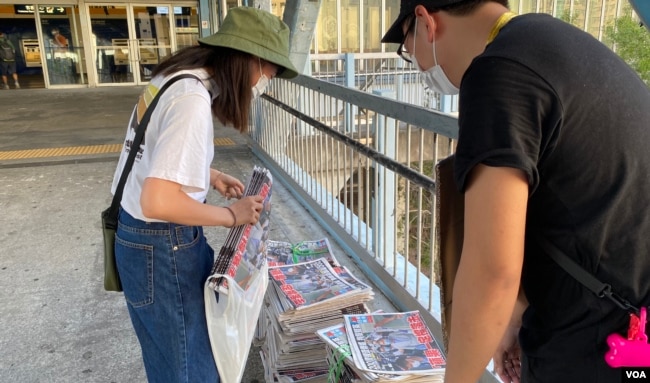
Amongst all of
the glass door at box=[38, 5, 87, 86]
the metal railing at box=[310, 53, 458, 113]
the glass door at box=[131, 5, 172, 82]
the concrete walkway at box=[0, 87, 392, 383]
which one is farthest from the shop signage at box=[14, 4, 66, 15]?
the concrete walkway at box=[0, 87, 392, 383]

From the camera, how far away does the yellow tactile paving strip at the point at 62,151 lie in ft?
21.5

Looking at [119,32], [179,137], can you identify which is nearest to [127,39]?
[119,32]

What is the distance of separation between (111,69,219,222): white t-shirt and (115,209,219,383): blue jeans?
0.29 ft

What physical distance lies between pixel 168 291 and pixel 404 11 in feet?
3.56

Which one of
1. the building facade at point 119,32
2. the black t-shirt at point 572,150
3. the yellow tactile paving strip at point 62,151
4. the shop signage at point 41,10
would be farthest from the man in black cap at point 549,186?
the shop signage at point 41,10

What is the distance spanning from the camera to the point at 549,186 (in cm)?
84

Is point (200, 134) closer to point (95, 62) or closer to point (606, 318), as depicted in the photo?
point (606, 318)

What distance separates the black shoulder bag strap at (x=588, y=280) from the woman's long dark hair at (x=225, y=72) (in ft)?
3.37

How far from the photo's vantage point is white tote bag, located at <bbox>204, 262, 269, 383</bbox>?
1673 mm

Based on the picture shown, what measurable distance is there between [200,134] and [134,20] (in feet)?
51.3

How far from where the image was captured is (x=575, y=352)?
90 cm

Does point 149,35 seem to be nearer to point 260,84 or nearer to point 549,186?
point 260,84

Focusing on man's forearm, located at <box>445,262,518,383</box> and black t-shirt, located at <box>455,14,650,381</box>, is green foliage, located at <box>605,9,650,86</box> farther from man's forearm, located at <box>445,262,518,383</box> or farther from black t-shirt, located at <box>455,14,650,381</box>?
man's forearm, located at <box>445,262,518,383</box>

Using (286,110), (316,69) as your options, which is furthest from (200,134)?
(316,69)
